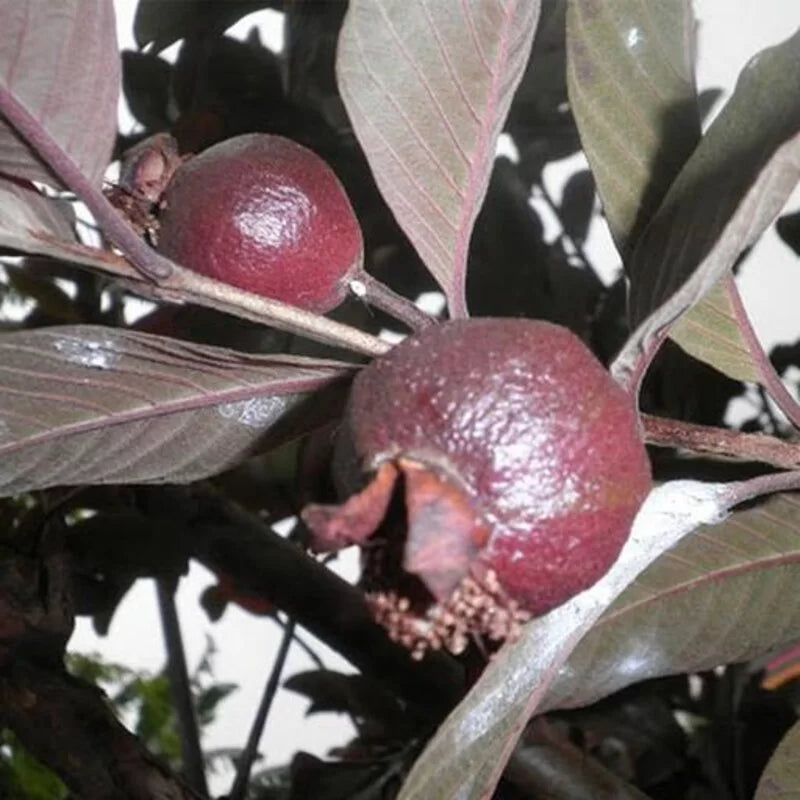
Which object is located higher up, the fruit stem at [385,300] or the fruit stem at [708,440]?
the fruit stem at [385,300]

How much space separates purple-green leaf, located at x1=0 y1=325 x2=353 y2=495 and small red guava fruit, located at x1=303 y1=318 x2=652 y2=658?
5.8 inches

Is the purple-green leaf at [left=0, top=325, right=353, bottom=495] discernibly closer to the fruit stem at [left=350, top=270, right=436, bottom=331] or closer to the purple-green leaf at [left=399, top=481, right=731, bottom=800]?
the fruit stem at [left=350, top=270, right=436, bottom=331]

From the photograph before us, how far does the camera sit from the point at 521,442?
365 mm

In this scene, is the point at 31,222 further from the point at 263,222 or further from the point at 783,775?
the point at 783,775

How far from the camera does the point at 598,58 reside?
599 mm

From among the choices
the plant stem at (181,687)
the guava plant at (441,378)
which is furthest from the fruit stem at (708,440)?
the plant stem at (181,687)

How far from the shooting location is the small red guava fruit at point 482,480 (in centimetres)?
35

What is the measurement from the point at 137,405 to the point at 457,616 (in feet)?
0.70

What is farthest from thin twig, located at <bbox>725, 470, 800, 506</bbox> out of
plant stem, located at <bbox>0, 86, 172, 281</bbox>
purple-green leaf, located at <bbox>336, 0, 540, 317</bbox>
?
plant stem, located at <bbox>0, 86, 172, 281</bbox>

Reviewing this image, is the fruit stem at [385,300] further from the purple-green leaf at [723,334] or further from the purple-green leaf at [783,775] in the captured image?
the purple-green leaf at [783,775]

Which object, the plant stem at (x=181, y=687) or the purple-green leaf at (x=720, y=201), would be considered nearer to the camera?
the purple-green leaf at (x=720, y=201)

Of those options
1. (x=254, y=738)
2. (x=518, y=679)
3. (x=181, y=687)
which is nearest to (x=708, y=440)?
(x=518, y=679)

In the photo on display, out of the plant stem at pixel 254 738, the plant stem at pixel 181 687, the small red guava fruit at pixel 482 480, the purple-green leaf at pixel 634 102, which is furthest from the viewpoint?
the plant stem at pixel 181 687

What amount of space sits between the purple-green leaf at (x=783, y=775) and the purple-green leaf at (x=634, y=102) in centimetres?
30
